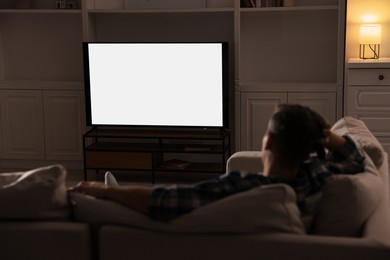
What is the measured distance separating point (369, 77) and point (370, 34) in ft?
1.57

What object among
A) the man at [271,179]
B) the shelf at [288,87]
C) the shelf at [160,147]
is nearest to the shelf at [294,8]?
the shelf at [288,87]

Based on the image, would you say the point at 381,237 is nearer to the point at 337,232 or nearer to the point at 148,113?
the point at 337,232

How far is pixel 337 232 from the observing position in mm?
2082

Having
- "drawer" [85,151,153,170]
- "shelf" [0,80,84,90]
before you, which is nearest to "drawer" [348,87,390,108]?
"drawer" [85,151,153,170]

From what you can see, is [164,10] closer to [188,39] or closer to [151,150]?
[188,39]

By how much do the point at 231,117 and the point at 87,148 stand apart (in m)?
1.22

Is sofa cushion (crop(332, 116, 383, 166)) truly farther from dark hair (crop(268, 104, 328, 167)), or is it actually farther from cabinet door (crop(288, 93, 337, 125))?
cabinet door (crop(288, 93, 337, 125))

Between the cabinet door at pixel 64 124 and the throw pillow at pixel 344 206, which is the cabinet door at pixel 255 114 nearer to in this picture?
the cabinet door at pixel 64 124

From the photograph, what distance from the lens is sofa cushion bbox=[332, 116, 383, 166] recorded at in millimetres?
2752

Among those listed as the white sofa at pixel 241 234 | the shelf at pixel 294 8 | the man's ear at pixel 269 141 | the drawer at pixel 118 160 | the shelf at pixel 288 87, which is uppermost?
the shelf at pixel 294 8

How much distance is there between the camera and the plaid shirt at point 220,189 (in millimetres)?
1984

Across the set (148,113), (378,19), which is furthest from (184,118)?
(378,19)

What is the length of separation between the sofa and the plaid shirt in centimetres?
4

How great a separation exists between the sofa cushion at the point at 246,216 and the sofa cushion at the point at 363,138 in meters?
0.88
